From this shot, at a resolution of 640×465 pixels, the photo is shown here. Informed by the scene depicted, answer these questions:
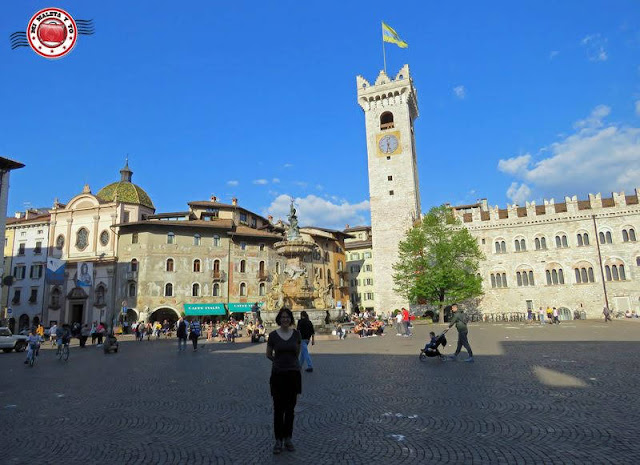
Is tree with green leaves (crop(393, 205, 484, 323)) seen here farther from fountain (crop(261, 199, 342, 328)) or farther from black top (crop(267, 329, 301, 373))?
black top (crop(267, 329, 301, 373))

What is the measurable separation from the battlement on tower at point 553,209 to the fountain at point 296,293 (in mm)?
29658

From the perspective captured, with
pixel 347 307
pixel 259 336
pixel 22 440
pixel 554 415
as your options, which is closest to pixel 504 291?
pixel 347 307

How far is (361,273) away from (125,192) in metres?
39.8

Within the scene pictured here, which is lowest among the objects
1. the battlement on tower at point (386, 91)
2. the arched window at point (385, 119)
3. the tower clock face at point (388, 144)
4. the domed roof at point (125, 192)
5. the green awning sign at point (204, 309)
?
the green awning sign at point (204, 309)

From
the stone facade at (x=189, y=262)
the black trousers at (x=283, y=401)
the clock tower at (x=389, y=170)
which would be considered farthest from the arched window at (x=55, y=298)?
the black trousers at (x=283, y=401)

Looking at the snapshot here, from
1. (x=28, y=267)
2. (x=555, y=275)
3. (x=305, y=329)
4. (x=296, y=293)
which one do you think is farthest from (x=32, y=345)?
(x=555, y=275)

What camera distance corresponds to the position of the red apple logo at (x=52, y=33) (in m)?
12.3

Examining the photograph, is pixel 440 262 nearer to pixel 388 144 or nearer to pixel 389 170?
pixel 389 170

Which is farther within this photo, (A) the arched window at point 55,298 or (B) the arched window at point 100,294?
(A) the arched window at point 55,298

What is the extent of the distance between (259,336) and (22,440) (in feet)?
61.8

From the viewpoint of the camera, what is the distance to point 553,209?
1908 inches

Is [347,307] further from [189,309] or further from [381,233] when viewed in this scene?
[189,309]

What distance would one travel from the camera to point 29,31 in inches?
479

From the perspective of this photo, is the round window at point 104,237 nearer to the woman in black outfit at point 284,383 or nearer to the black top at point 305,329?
the black top at point 305,329
